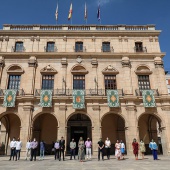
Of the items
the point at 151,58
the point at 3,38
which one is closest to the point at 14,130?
the point at 3,38

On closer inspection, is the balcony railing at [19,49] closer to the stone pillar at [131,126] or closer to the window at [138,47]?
the window at [138,47]

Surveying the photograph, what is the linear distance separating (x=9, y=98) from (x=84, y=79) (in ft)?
28.8

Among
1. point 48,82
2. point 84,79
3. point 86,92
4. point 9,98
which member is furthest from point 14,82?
point 86,92

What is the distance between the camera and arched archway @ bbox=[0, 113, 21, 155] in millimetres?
21344

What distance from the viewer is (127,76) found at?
2152 cm

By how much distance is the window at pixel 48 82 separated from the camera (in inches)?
843

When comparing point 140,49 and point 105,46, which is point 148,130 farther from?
point 105,46

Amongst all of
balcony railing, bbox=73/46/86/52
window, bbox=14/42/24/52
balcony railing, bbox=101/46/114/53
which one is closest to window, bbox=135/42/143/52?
balcony railing, bbox=101/46/114/53

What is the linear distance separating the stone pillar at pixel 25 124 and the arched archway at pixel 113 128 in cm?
871

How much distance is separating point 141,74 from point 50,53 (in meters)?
11.5

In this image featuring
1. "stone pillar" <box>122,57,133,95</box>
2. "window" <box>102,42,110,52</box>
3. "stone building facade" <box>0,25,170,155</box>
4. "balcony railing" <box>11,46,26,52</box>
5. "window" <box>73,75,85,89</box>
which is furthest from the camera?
"window" <box>102,42,110,52</box>

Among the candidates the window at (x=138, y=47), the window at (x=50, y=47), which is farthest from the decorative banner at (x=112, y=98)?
the window at (x=50, y=47)

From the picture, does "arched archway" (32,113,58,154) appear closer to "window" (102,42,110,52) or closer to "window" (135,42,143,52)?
"window" (102,42,110,52)

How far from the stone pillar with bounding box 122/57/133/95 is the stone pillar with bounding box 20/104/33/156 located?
11.1 metres
